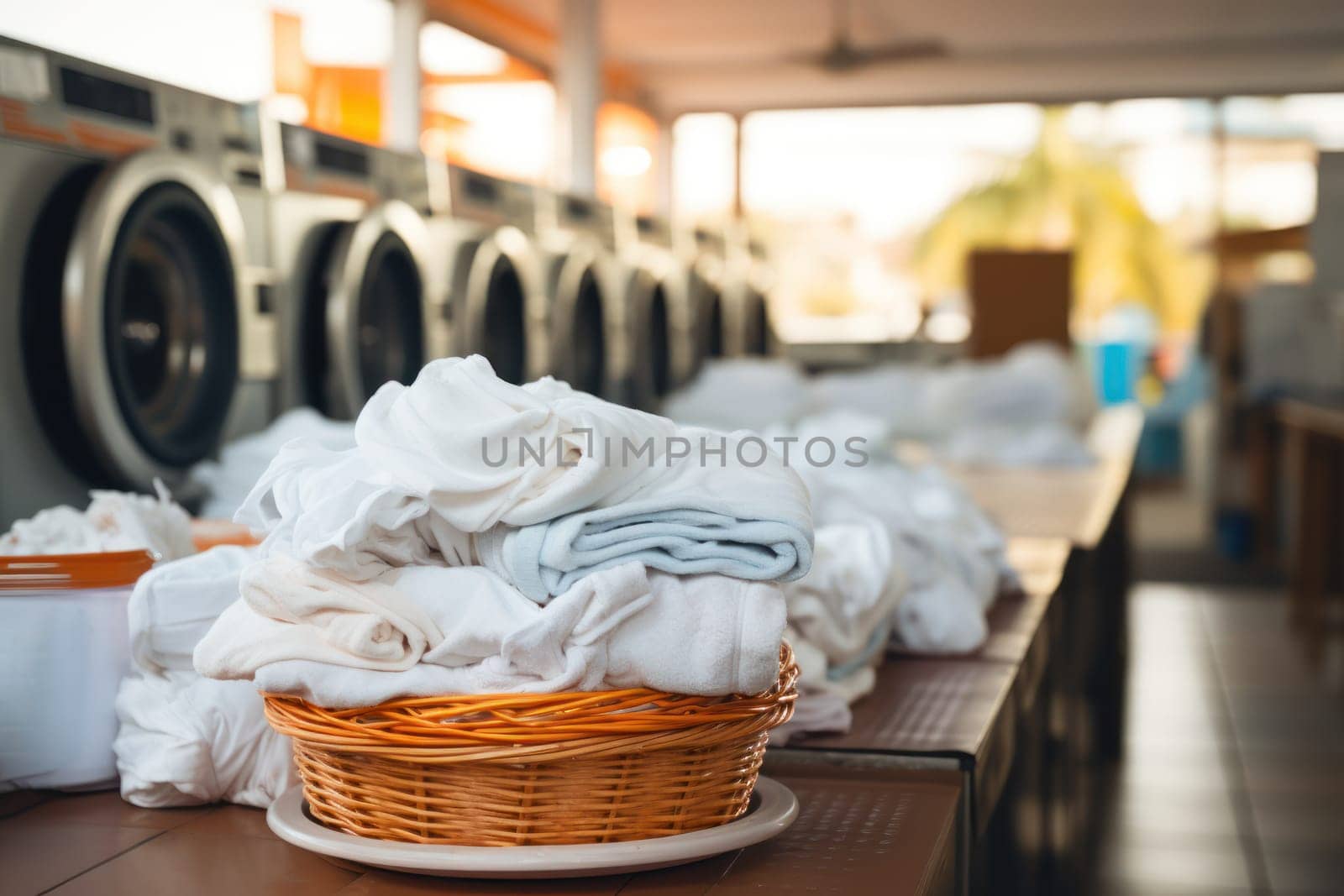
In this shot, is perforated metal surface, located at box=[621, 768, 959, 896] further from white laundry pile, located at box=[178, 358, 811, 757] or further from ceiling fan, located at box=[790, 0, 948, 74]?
ceiling fan, located at box=[790, 0, 948, 74]

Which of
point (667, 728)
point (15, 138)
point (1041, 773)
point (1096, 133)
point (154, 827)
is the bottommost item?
point (1041, 773)

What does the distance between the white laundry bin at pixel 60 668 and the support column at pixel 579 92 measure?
4.45m

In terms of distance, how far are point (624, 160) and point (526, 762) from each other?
6.09 meters

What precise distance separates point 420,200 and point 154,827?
2295mm

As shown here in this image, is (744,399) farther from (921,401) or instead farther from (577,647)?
(577,647)

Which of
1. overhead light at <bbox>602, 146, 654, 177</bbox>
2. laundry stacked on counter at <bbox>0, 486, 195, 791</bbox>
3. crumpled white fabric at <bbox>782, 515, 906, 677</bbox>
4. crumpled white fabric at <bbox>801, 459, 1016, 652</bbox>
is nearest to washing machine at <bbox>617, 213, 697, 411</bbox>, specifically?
overhead light at <bbox>602, 146, 654, 177</bbox>

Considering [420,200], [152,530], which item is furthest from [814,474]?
[420,200]

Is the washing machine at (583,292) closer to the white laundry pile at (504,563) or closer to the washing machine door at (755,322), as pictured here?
the washing machine door at (755,322)

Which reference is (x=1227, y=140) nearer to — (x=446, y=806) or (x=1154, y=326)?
(x=1154, y=326)

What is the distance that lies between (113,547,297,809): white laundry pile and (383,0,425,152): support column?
374 centimetres

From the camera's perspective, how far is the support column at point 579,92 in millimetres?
5355

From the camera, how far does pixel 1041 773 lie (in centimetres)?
177

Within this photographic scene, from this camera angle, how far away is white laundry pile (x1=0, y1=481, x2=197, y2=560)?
50.4 inches

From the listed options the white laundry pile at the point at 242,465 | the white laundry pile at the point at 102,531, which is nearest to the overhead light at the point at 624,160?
the white laundry pile at the point at 242,465
